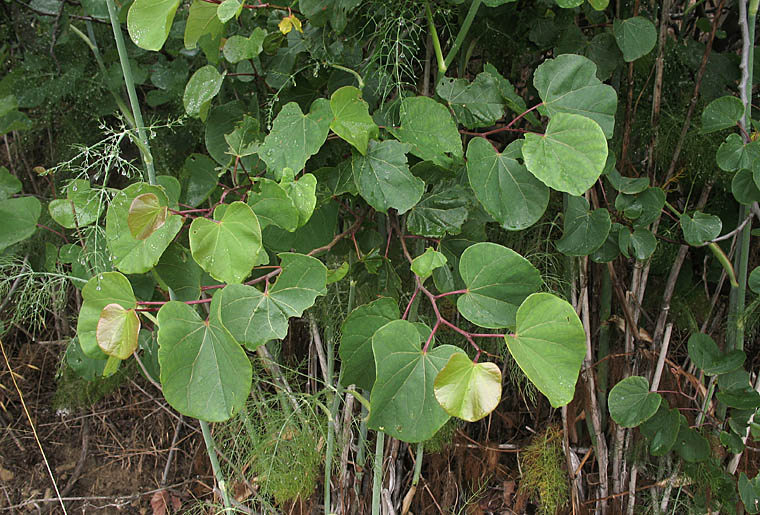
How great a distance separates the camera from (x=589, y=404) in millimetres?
1177

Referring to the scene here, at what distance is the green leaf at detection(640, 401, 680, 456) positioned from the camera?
1.01m

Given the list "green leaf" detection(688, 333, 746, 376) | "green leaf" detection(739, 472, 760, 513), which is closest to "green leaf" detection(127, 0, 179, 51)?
"green leaf" detection(688, 333, 746, 376)

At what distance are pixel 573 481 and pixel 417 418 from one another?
Answer: 25.4 inches

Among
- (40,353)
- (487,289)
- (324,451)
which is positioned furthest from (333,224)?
(40,353)

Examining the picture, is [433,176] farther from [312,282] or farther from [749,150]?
[749,150]

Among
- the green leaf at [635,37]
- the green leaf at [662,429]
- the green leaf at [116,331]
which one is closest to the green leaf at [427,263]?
the green leaf at [116,331]

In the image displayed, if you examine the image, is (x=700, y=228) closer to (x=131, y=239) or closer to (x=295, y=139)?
(x=295, y=139)

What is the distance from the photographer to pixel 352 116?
79 cm

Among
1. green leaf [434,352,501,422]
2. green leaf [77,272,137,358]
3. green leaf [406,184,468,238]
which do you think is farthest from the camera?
green leaf [406,184,468,238]

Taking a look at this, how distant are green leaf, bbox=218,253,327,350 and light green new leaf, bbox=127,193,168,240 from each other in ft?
0.42

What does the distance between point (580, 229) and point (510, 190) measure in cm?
23

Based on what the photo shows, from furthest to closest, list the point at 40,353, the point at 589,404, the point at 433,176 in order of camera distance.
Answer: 1. the point at 40,353
2. the point at 589,404
3. the point at 433,176

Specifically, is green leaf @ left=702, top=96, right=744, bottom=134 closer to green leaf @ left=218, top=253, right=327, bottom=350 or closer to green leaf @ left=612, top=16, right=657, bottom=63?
green leaf @ left=612, top=16, right=657, bottom=63

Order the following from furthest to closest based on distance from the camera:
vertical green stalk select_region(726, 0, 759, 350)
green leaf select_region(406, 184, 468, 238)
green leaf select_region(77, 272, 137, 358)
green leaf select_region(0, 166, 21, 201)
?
green leaf select_region(0, 166, 21, 201), vertical green stalk select_region(726, 0, 759, 350), green leaf select_region(406, 184, 468, 238), green leaf select_region(77, 272, 137, 358)
